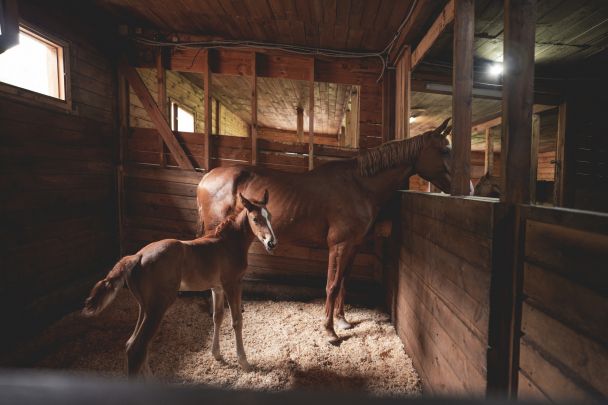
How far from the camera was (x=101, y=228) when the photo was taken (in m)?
3.88

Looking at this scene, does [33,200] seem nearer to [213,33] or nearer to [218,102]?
[213,33]

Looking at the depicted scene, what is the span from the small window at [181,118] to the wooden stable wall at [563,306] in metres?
6.37

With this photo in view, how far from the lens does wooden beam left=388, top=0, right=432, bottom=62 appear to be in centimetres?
263

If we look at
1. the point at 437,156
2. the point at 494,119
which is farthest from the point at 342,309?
the point at 494,119

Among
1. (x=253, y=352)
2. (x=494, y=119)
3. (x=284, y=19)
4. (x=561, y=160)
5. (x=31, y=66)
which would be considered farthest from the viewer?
(x=494, y=119)

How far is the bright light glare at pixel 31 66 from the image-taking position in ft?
8.95

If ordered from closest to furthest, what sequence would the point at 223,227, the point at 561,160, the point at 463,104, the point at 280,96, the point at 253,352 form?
1. the point at 463,104
2. the point at 223,227
3. the point at 253,352
4. the point at 561,160
5. the point at 280,96

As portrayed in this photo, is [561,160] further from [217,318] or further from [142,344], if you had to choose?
[142,344]

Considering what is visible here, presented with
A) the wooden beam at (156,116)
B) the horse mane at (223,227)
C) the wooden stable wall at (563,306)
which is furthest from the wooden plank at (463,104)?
the wooden beam at (156,116)

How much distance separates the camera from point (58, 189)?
10.5 ft

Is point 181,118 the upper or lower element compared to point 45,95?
upper

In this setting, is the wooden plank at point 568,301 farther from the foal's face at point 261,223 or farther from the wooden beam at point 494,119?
the wooden beam at point 494,119

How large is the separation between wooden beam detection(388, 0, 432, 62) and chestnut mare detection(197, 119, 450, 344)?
1173 mm

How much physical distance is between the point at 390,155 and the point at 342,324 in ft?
6.92
